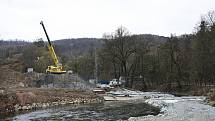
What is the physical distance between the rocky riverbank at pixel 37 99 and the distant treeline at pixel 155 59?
25.7m

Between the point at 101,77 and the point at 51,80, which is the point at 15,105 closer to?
the point at 51,80

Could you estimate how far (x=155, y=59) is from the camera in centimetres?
10338

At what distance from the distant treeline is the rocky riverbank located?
Answer: 2567 cm

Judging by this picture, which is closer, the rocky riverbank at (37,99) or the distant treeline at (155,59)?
the rocky riverbank at (37,99)

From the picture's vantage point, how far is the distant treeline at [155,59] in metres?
79.1

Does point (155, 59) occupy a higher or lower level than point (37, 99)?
higher

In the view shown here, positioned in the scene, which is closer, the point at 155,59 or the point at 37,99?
the point at 37,99

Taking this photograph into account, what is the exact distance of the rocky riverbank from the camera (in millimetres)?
50344

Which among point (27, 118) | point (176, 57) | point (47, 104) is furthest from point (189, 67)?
point (27, 118)

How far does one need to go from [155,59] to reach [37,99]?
52187mm

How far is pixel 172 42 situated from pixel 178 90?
11320 millimetres

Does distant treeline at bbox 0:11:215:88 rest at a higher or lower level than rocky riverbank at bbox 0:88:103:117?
higher

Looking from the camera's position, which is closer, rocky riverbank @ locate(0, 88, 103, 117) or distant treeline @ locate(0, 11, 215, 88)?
rocky riverbank @ locate(0, 88, 103, 117)

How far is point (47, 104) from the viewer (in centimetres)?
5700
